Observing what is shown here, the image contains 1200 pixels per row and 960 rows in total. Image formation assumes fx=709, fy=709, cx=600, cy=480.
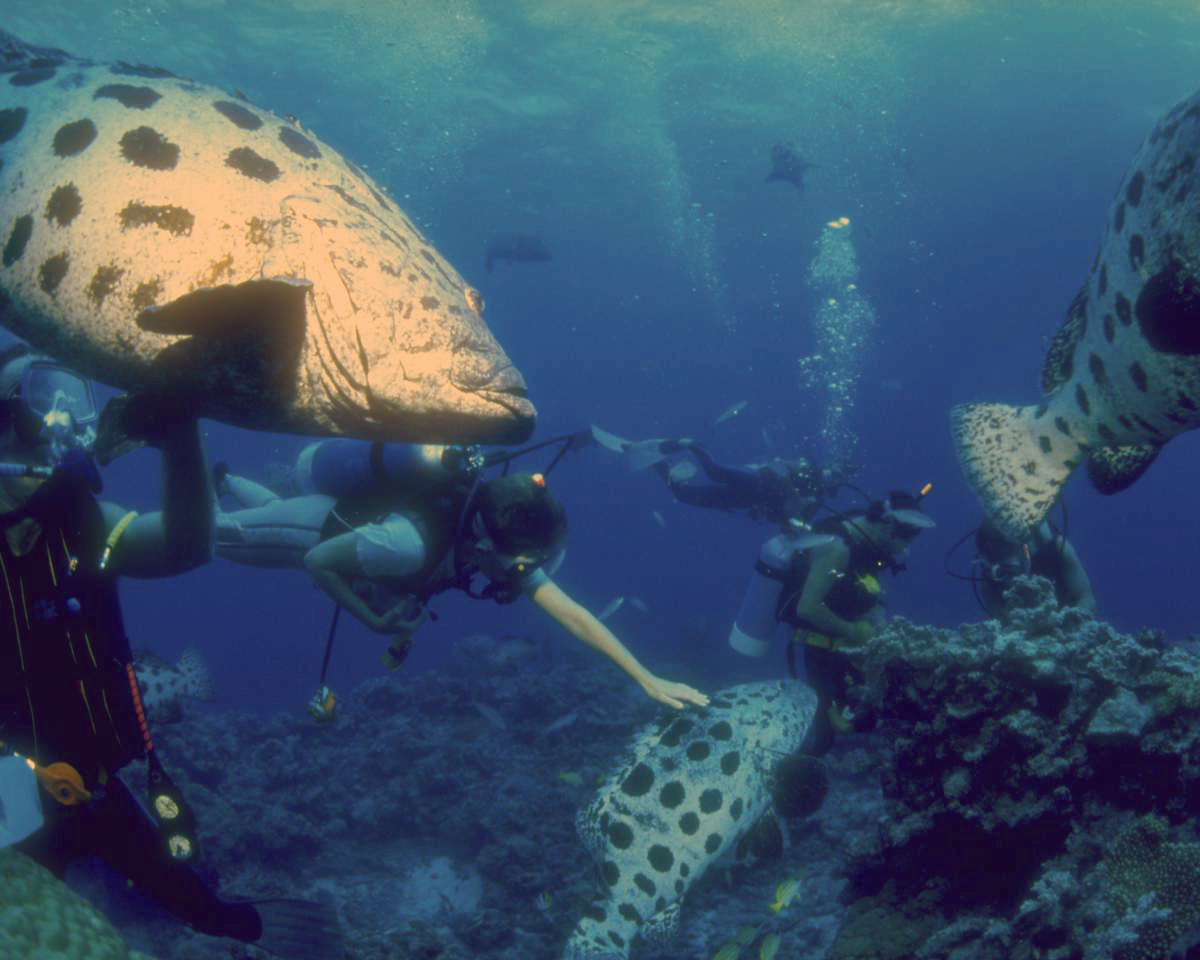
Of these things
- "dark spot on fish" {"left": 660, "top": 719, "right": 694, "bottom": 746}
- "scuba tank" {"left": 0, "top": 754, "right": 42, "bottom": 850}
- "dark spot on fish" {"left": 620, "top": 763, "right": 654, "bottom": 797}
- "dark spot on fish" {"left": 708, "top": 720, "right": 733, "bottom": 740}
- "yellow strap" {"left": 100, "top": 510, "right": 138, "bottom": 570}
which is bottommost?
"dark spot on fish" {"left": 620, "top": 763, "right": 654, "bottom": 797}

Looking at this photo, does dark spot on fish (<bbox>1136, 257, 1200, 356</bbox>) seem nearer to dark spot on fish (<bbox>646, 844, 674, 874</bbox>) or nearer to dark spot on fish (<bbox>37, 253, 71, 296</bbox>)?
dark spot on fish (<bbox>37, 253, 71, 296</bbox>)

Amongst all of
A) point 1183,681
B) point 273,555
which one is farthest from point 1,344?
point 1183,681

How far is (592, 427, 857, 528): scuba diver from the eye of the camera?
449 inches

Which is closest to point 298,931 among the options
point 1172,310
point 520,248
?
point 1172,310

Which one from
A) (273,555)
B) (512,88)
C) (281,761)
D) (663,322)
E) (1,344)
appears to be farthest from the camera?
(663,322)

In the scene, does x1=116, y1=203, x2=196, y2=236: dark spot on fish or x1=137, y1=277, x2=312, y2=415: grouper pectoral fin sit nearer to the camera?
x1=137, y1=277, x2=312, y2=415: grouper pectoral fin

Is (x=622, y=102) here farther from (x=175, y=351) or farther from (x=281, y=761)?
(x=175, y=351)

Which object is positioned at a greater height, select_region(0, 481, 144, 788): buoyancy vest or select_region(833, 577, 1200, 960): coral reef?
select_region(0, 481, 144, 788): buoyancy vest

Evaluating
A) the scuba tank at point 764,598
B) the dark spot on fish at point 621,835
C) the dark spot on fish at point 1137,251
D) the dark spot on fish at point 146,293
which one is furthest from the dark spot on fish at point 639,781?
the dark spot on fish at point 146,293

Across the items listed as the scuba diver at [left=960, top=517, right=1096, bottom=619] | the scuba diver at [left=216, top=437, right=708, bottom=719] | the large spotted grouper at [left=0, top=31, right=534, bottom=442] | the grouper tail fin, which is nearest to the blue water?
the scuba diver at [left=960, top=517, right=1096, bottom=619]

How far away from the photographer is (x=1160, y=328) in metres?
2.94

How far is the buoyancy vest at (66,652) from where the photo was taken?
265 cm

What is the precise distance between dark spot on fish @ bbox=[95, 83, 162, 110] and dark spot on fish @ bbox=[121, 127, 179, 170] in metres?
0.15

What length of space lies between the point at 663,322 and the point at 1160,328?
78833 millimetres
